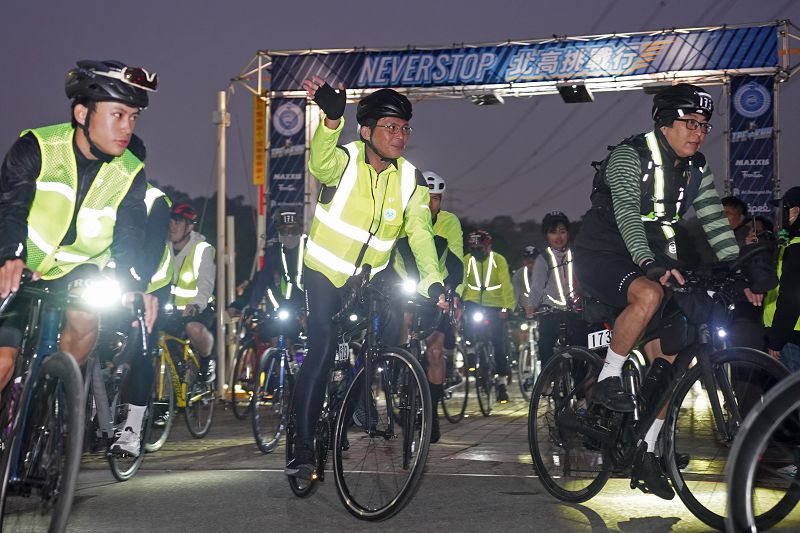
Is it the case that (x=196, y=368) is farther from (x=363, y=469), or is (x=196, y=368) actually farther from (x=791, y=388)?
(x=791, y=388)

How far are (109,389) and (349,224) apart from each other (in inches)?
65.2

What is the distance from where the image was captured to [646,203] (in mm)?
5598

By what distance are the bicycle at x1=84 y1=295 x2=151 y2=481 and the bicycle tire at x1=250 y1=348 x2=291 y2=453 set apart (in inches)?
81.4

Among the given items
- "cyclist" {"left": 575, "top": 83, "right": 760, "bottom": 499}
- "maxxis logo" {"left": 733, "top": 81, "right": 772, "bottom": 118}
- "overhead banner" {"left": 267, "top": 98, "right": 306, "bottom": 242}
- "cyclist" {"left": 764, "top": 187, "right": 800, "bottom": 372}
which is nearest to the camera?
"cyclist" {"left": 575, "top": 83, "right": 760, "bottom": 499}

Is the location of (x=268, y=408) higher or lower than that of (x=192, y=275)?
lower

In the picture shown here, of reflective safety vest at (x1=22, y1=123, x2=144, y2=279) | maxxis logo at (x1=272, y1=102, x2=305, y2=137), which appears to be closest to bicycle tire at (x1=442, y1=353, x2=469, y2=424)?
reflective safety vest at (x1=22, y1=123, x2=144, y2=279)

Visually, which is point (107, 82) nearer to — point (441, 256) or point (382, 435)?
point (382, 435)

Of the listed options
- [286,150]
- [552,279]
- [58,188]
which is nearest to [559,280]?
[552,279]

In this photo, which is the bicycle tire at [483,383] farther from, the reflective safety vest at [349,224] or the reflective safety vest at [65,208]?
the reflective safety vest at [65,208]

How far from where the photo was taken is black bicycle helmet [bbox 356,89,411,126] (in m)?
6.02

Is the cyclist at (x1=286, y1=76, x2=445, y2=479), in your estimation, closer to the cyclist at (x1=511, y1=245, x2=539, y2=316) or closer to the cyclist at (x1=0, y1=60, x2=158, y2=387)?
the cyclist at (x1=0, y1=60, x2=158, y2=387)

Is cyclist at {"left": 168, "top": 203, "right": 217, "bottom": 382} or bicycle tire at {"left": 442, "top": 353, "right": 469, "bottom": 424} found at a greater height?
cyclist at {"left": 168, "top": 203, "right": 217, "bottom": 382}

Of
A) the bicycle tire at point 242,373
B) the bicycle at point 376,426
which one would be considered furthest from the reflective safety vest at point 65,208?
the bicycle tire at point 242,373

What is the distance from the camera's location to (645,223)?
5.69 metres
